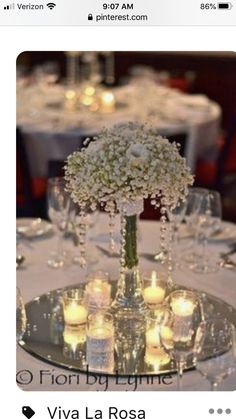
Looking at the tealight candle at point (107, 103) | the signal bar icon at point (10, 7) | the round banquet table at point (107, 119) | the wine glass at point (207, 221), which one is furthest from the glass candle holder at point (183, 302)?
the tealight candle at point (107, 103)

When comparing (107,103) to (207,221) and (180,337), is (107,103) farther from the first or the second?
(180,337)

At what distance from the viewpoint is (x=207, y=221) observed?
54.7 inches

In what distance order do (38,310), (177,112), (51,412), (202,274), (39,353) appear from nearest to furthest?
1. (51,412)
2. (39,353)
3. (38,310)
4. (202,274)
5. (177,112)

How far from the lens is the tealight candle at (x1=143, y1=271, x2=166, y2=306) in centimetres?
117

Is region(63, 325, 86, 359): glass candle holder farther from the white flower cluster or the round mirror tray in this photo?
the white flower cluster

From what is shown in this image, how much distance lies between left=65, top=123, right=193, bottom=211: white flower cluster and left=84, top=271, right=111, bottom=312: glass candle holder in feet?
0.54

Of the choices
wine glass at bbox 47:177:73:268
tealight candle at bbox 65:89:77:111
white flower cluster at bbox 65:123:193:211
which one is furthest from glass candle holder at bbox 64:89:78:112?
white flower cluster at bbox 65:123:193:211

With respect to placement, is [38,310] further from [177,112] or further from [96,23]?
[177,112]

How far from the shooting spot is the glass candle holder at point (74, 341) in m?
1.04

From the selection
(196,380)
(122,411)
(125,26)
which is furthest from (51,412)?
(125,26)

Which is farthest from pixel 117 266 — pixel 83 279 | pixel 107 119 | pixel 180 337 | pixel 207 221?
pixel 107 119

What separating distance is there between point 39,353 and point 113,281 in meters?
0.26

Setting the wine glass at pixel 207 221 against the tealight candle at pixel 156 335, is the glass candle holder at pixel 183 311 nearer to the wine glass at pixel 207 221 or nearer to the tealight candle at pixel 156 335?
the tealight candle at pixel 156 335

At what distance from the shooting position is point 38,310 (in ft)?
3.88
